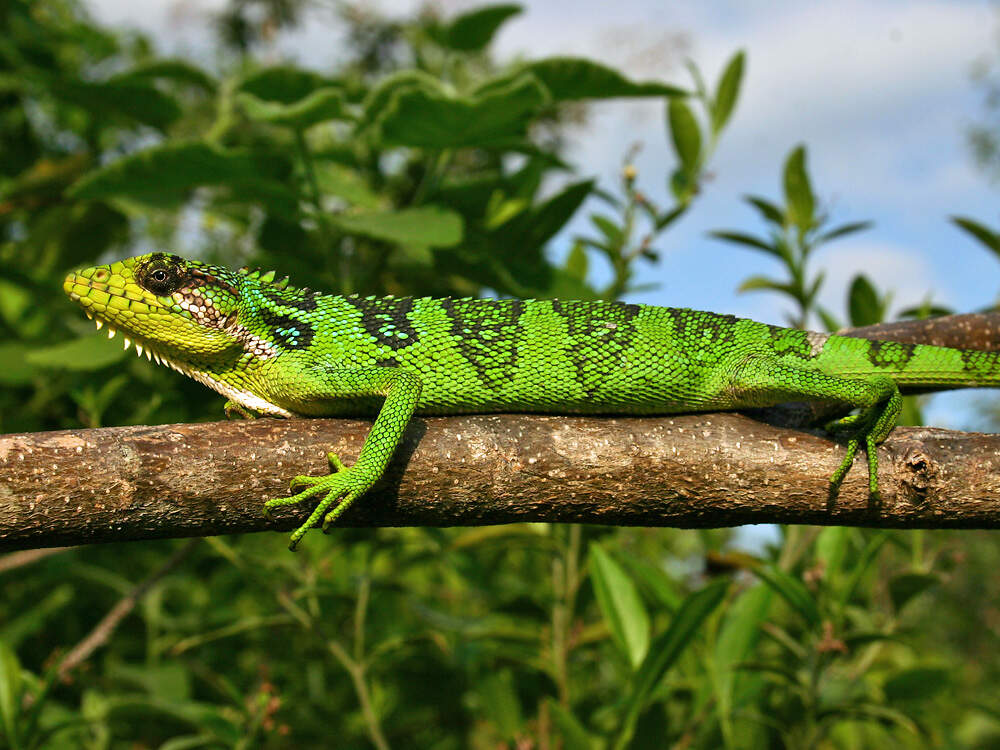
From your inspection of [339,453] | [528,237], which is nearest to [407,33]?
[528,237]

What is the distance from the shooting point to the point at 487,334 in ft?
12.0

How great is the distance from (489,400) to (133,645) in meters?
3.12

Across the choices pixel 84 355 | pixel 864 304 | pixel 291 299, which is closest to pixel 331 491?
pixel 291 299

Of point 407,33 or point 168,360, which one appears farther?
point 407,33

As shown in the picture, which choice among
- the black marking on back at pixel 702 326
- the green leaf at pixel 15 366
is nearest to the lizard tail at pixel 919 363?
the black marking on back at pixel 702 326

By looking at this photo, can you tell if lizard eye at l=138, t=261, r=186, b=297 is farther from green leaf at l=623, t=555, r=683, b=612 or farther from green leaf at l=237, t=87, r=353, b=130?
green leaf at l=623, t=555, r=683, b=612

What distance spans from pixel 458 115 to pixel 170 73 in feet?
6.28

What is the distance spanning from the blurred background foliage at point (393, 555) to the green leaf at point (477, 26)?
0.02 meters

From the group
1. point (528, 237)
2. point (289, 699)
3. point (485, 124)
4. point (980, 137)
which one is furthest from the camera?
point (980, 137)

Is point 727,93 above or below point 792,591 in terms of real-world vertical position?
above

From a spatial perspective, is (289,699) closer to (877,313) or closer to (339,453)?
(339,453)

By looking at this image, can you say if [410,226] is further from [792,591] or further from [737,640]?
[737,640]

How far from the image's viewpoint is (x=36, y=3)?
20.8 feet

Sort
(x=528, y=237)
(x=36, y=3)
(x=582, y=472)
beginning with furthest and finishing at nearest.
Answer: (x=36, y=3), (x=528, y=237), (x=582, y=472)
